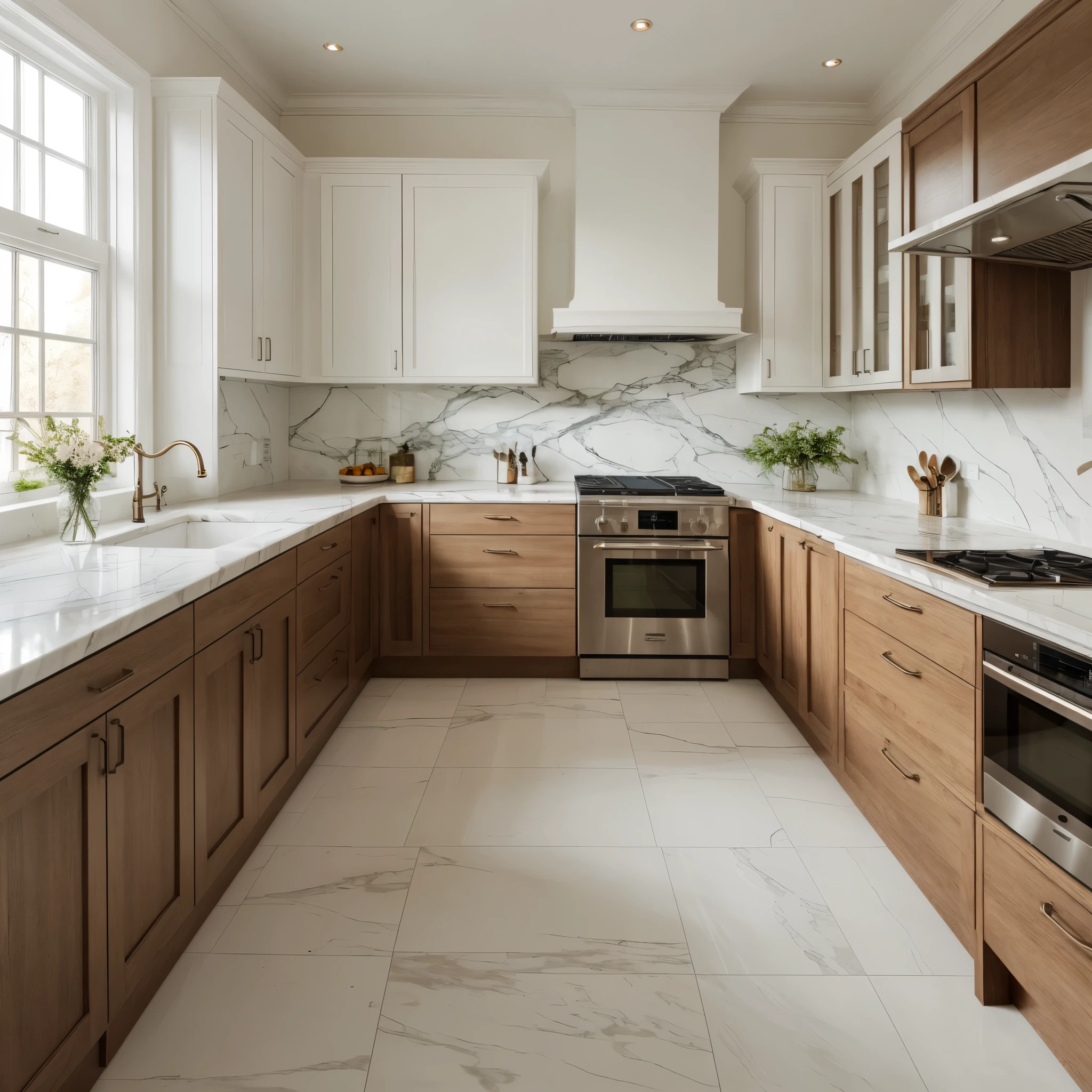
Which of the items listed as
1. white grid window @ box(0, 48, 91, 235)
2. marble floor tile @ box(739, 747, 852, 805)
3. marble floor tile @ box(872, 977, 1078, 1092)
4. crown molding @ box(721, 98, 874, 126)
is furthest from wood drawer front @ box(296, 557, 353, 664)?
crown molding @ box(721, 98, 874, 126)

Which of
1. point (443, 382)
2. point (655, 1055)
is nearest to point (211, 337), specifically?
point (443, 382)

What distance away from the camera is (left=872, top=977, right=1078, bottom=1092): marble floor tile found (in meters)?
1.45

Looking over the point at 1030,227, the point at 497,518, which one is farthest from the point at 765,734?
the point at 1030,227

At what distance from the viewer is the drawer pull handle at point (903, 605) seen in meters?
2.01

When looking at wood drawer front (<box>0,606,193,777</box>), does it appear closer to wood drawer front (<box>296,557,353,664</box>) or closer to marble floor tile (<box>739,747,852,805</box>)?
wood drawer front (<box>296,557,353,664</box>)

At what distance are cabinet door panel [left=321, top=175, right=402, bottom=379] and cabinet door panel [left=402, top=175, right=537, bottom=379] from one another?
0.06 metres

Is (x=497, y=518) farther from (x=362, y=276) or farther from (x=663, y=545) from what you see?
(x=362, y=276)

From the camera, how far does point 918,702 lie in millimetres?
2000

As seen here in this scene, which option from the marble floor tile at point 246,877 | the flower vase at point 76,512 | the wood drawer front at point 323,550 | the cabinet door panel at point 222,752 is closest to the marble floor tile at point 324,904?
the marble floor tile at point 246,877

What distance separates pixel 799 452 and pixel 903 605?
192 centimetres

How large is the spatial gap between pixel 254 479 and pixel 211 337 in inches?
36.6

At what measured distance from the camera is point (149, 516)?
2838 mm

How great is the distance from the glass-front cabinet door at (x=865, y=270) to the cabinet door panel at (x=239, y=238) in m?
2.45

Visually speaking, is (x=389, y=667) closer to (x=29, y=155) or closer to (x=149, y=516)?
(x=149, y=516)
